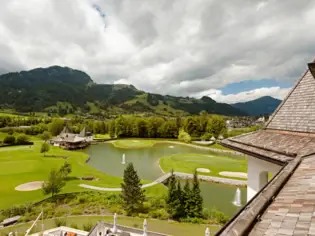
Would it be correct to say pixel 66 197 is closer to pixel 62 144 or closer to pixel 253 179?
pixel 253 179

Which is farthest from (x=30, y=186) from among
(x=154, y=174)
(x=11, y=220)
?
(x=154, y=174)

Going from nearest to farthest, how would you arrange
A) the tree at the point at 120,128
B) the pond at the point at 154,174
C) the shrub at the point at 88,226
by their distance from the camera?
the shrub at the point at 88,226 → the pond at the point at 154,174 → the tree at the point at 120,128

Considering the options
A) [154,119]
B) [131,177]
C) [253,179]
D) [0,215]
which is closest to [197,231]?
[131,177]

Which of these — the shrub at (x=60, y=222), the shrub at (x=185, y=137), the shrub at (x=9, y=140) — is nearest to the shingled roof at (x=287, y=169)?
the shrub at (x=60, y=222)

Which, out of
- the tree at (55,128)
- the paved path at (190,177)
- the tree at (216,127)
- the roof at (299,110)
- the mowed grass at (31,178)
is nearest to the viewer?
the roof at (299,110)

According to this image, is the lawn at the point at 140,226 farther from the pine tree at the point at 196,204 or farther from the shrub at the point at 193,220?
the pine tree at the point at 196,204

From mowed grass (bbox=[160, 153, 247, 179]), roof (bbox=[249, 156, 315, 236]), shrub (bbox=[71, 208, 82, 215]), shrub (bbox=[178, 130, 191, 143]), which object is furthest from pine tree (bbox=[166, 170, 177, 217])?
shrub (bbox=[178, 130, 191, 143])

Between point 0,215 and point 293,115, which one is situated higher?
point 293,115

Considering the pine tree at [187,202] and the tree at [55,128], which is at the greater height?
the tree at [55,128]
